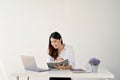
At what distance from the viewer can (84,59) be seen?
495 cm

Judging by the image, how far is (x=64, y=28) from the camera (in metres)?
4.93

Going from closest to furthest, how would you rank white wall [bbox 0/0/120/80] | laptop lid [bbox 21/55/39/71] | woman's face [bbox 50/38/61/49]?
laptop lid [bbox 21/55/39/71]
woman's face [bbox 50/38/61/49]
white wall [bbox 0/0/120/80]

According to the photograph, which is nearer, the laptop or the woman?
the laptop

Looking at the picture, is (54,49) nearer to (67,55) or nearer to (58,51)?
(58,51)

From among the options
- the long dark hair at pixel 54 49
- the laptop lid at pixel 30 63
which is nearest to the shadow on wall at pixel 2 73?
the long dark hair at pixel 54 49

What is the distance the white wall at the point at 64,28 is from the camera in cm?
492

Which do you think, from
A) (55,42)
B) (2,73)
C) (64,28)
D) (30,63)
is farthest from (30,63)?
(2,73)

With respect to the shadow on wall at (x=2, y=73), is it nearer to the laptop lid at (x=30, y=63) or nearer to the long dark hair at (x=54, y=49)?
the long dark hair at (x=54, y=49)

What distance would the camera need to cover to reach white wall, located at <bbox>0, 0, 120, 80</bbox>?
4.92 m

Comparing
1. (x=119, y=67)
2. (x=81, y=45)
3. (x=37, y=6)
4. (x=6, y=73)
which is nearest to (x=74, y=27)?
(x=81, y=45)

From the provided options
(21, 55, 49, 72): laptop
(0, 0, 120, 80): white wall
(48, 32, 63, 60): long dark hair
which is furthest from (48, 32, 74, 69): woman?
(0, 0, 120, 80): white wall

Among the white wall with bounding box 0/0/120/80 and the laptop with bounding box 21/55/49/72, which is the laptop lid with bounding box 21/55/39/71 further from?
the white wall with bounding box 0/0/120/80

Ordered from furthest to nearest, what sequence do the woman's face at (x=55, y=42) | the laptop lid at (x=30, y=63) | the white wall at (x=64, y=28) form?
1. the white wall at (x=64, y=28)
2. the woman's face at (x=55, y=42)
3. the laptop lid at (x=30, y=63)

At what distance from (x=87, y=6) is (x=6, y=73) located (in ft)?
6.55
